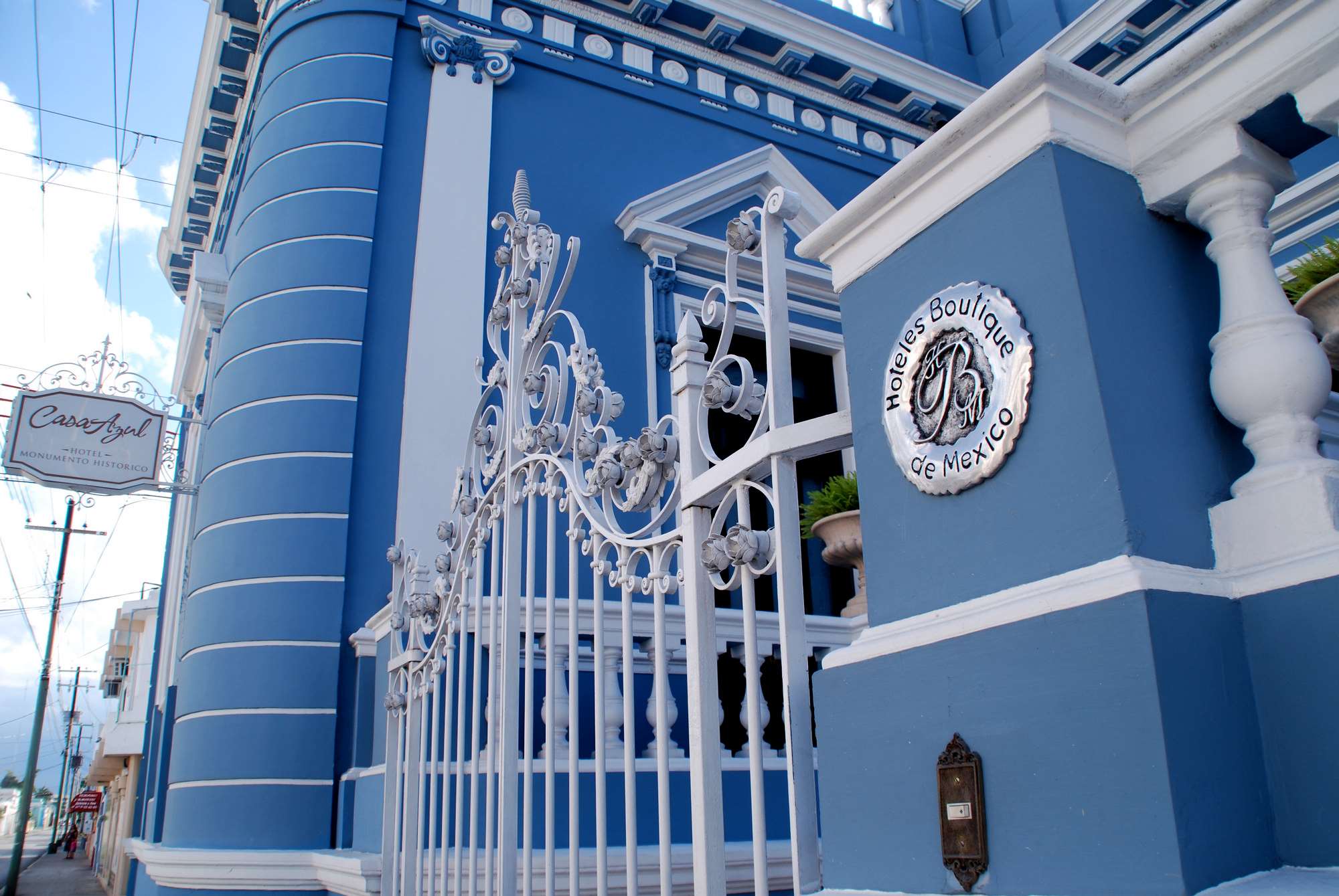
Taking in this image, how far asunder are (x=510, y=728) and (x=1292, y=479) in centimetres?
195

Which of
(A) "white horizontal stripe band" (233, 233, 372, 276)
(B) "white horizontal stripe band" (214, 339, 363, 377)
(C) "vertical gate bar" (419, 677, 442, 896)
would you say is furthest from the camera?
(A) "white horizontal stripe band" (233, 233, 372, 276)

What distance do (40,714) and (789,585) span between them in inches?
762

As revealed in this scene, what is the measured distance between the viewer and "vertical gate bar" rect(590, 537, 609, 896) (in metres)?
2.20

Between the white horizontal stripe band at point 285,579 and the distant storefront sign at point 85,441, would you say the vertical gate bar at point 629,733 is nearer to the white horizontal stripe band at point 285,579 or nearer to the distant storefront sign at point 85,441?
the white horizontal stripe band at point 285,579

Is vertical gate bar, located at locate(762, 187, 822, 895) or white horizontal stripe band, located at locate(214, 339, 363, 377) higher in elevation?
white horizontal stripe band, located at locate(214, 339, 363, 377)

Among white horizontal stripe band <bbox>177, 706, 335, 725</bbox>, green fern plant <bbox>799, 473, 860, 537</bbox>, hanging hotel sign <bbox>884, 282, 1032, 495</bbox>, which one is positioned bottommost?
white horizontal stripe band <bbox>177, 706, 335, 725</bbox>

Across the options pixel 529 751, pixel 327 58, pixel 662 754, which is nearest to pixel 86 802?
pixel 327 58

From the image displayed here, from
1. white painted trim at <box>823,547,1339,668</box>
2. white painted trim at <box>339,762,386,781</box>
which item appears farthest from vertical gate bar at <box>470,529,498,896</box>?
white painted trim at <box>823,547,1339,668</box>

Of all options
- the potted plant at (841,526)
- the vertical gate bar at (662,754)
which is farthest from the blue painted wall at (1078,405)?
the potted plant at (841,526)

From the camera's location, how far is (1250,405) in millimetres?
1421

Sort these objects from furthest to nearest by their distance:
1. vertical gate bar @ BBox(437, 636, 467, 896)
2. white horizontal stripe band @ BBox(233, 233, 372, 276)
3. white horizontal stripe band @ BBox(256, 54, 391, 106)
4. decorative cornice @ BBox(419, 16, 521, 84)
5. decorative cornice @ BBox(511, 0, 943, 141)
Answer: decorative cornice @ BBox(511, 0, 943, 141)
decorative cornice @ BBox(419, 16, 521, 84)
white horizontal stripe band @ BBox(256, 54, 391, 106)
white horizontal stripe band @ BBox(233, 233, 372, 276)
vertical gate bar @ BBox(437, 636, 467, 896)

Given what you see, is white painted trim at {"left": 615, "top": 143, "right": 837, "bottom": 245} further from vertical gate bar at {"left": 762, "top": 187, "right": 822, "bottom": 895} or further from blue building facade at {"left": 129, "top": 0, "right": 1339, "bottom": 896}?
vertical gate bar at {"left": 762, "top": 187, "right": 822, "bottom": 895}

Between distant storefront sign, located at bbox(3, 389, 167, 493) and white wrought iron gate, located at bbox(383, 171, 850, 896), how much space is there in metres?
3.03

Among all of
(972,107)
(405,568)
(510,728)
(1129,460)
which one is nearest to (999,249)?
(972,107)
